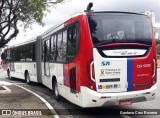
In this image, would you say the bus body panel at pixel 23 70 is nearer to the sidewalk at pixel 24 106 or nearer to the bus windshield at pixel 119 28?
the sidewalk at pixel 24 106

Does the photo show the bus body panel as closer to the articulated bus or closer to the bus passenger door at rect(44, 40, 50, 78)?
the bus passenger door at rect(44, 40, 50, 78)

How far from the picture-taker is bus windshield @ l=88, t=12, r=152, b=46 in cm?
946

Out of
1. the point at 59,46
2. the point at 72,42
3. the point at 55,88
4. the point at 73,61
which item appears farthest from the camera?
the point at 55,88

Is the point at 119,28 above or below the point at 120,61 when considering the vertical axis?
above

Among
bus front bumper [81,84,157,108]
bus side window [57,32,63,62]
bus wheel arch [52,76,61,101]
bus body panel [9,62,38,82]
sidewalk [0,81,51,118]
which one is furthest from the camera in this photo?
bus body panel [9,62,38,82]

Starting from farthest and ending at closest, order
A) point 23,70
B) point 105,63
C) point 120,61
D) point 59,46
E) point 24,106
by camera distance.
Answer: point 23,70, point 59,46, point 24,106, point 120,61, point 105,63

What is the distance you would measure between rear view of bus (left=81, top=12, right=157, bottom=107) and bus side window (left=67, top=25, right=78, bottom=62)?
2.84ft

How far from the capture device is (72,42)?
10.5 m

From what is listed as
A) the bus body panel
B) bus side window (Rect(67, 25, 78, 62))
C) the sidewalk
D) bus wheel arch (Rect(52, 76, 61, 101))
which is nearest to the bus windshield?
bus side window (Rect(67, 25, 78, 62))

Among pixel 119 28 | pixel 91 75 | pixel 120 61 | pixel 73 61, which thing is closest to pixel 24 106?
pixel 73 61

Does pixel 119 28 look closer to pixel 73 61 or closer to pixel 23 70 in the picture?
pixel 73 61

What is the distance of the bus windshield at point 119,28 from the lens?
946 centimetres

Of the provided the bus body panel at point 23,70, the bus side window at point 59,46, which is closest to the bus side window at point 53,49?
the bus side window at point 59,46

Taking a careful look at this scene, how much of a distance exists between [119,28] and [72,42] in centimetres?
159
